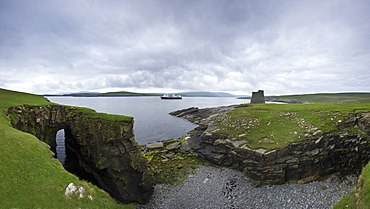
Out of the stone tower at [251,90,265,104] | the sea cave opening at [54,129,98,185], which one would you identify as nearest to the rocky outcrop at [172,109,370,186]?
the sea cave opening at [54,129,98,185]

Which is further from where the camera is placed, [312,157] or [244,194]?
[312,157]

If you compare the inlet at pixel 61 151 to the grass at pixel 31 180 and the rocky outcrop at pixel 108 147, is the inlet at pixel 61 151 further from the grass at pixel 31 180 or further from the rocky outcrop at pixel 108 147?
the grass at pixel 31 180

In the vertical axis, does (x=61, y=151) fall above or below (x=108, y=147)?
below

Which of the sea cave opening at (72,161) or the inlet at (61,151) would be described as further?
the inlet at (61,151)

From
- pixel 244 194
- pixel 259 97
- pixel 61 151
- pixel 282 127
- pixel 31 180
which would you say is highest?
pixel 259 97

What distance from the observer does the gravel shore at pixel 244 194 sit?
17359 mm

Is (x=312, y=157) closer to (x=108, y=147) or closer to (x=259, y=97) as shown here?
(x=108, y=147)

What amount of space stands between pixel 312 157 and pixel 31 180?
29068mm

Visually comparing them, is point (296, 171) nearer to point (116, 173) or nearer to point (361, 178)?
point (361, 178)

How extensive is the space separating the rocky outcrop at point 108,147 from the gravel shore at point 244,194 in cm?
243

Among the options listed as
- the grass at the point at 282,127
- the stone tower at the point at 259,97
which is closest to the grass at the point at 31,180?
the grass at the point at 282,127

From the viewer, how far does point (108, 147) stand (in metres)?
18.3

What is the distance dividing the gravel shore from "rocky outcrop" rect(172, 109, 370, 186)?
122 centimetres

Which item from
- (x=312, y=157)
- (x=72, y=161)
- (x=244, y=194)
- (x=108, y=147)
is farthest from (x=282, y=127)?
(x=72, y=161)
